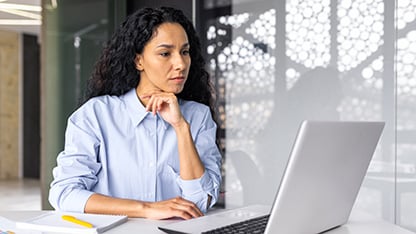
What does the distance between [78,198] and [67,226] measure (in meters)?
0.31

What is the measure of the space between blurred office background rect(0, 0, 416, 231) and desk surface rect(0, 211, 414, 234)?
1.66m

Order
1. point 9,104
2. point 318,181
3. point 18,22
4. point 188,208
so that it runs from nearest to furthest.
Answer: point 318,181
point 188,208
point 18,22
point 9,104

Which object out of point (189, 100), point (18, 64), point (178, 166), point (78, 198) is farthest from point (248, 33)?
point (18, 64)

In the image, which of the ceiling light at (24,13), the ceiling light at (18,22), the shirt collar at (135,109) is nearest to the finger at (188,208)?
the shirt collar at (135,109)

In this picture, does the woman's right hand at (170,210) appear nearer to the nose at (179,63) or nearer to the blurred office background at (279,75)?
the nose at (179,63)

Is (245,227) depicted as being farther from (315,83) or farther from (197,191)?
(315,83)

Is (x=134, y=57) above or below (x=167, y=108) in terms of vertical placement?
above

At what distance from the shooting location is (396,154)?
3080mm

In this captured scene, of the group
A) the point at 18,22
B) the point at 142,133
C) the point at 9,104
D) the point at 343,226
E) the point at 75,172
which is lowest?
the point at 343,226

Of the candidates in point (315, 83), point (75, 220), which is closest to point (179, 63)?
point (75, 220)

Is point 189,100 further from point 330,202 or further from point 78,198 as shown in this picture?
point 330,202

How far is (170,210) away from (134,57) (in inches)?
28.4

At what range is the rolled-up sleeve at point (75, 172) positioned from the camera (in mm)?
1623

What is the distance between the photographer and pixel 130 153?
1.84 m
